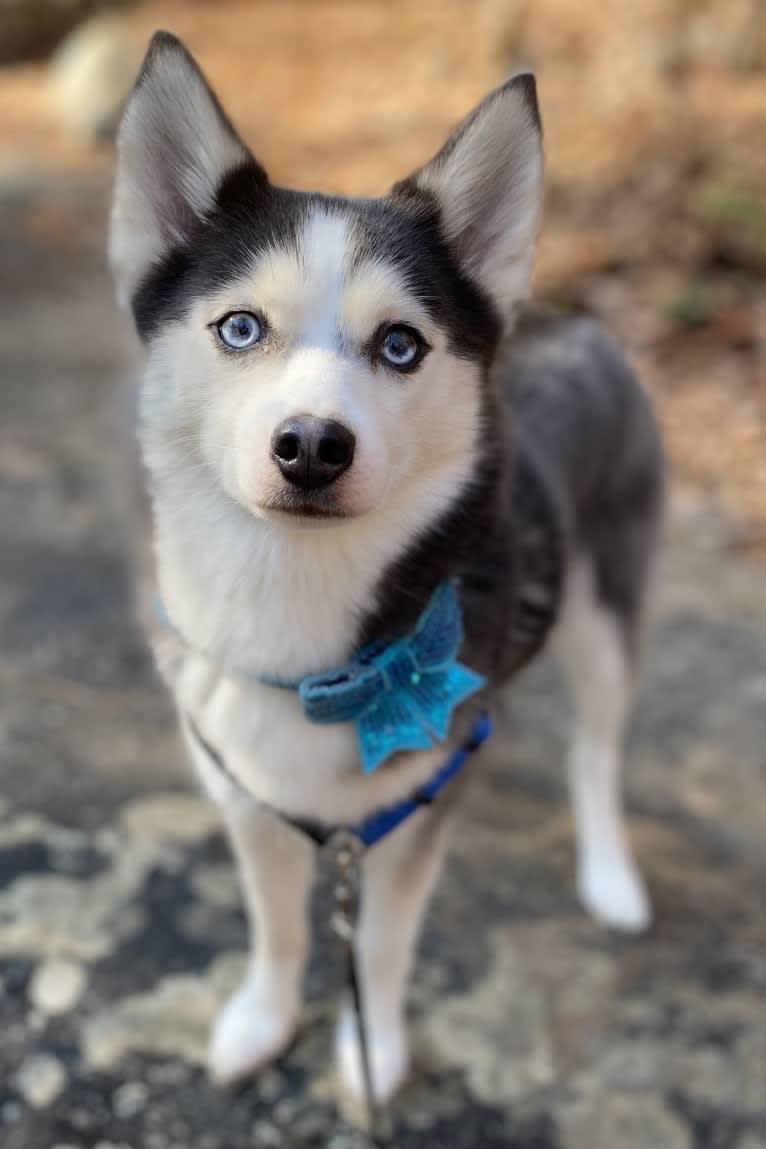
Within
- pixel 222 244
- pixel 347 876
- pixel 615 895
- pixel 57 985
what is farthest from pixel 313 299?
pixel 615 895

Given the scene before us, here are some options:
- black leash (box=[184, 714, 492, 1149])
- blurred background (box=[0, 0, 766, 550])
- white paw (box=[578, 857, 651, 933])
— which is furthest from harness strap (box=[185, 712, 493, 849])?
blurred background (box=[0, 0, 766, 550])

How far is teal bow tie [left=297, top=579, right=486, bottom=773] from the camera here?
70.8 inches

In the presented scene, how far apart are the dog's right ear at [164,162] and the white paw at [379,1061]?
1.61 meters

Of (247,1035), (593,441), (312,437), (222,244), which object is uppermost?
(222,244)

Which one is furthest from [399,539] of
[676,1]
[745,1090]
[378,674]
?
[676,1]

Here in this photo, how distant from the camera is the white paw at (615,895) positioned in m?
2.78

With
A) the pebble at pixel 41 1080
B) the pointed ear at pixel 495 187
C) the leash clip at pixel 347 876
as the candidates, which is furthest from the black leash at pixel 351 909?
the pointed ear at pixel 495 187

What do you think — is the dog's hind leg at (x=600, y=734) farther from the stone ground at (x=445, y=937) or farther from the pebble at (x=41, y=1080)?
the pebble at (x=41, y=1080)

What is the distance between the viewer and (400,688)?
185cm

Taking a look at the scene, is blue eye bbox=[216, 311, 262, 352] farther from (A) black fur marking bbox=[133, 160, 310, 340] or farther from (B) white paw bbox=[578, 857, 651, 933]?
(B) white paw bbox=[578, 857, 651, 933]

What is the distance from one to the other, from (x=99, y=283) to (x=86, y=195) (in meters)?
1.45

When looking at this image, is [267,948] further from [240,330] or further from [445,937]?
[240,330]

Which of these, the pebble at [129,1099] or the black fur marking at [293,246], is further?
the pebble at [129,1099]

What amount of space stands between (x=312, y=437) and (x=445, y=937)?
161 centimetres
